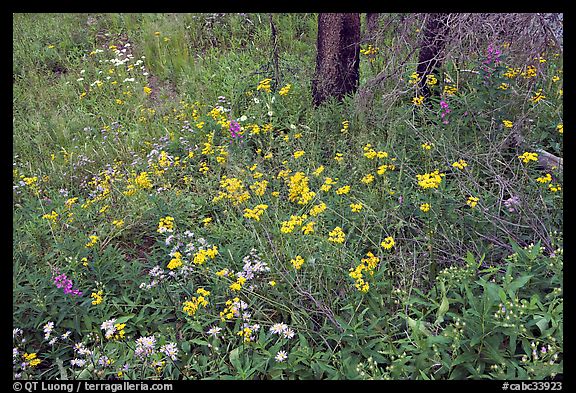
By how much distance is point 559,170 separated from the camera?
313cm

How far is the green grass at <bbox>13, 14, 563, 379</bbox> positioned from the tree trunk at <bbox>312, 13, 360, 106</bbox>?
0.90 ft

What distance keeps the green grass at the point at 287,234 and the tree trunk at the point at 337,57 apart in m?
0.27

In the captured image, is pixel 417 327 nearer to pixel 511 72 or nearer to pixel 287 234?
pixel 287 234

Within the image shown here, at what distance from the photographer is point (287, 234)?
3010mm

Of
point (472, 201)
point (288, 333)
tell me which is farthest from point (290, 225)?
point (472, 201)

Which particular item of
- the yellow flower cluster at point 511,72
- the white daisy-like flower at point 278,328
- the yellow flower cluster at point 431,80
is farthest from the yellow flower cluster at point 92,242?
the yellow flower cluster at point 511,72

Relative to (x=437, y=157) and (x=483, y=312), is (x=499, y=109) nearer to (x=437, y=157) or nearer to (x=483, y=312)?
(x=437, y=157)

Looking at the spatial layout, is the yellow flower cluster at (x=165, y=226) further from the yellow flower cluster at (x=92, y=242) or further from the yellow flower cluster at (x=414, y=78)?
the yellow flower cluster at (x=414, y=78)

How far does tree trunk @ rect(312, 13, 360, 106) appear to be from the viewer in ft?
16.1

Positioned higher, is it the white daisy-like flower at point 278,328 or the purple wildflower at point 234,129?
the purple wildflower at point 234,129

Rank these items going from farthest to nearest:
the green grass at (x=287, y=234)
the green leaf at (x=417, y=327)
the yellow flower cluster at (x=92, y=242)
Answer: the yellow flower cluster at (x=92, y=242) < the green grass at (x=287, y=234) < the green leaf at (x=417, y=327)

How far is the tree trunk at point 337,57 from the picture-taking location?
4.90 m

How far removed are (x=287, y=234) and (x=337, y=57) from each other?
2.68 m
